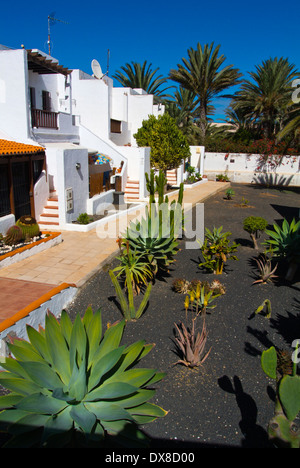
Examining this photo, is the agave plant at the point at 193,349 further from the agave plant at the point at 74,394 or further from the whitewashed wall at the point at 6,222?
the whitewashed wall at the point at 6,222

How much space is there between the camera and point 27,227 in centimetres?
1216

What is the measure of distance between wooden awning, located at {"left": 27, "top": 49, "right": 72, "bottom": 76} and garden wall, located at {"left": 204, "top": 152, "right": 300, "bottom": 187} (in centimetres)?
2240

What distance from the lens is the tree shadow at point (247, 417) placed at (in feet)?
15.0

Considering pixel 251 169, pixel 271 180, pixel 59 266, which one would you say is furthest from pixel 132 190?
pixel 271 180

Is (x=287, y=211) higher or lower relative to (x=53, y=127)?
lower

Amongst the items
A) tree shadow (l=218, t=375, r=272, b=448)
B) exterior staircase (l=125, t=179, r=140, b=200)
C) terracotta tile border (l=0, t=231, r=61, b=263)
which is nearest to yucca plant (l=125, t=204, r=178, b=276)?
terracotta tile border (l=0, t=231, r=61, b=263)

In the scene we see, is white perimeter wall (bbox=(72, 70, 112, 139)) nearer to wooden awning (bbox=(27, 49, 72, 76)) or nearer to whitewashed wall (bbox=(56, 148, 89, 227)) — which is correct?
wooden awning (bbox=(27, 49, 72, 76))

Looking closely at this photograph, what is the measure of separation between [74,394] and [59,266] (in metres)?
7.02

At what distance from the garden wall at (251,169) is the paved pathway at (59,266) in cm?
2503

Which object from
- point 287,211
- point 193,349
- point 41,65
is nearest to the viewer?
point 193,349

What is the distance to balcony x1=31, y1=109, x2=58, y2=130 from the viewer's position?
53.7 ft

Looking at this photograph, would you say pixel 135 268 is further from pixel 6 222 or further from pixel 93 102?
pixel 93 102

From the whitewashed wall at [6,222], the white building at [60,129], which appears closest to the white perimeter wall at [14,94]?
the white building at [60,129]
